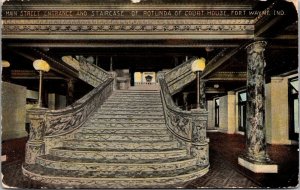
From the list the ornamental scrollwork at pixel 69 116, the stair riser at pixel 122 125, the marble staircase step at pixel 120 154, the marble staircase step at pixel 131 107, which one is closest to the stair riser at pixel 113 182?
the marble staircase step at pixel 120 154

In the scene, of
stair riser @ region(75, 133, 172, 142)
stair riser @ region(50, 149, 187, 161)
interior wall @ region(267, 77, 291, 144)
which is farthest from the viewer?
interior wall @ region(267, 77, 291, 144)

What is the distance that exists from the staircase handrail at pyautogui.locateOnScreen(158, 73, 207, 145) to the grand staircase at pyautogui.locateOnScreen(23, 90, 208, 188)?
0.22 meters

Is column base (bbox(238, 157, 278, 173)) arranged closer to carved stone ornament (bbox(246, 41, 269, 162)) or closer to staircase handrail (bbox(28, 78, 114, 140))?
carved stone ornament (bbox(246, 41, 269, 162))

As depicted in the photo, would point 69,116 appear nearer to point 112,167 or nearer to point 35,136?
point 35,136

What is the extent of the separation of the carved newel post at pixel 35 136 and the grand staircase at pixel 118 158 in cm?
19

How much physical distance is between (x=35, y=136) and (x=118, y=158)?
6.95ft

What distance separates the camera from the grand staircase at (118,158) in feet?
15.4

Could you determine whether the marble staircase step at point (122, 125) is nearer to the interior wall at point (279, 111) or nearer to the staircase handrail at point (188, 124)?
the staircase handrail at point (188, 124)

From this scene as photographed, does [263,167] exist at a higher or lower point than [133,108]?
lower

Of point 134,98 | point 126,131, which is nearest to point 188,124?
point 126,131

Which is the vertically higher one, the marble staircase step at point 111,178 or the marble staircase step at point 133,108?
the marble staircase step at point 133,108

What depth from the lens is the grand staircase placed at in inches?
184

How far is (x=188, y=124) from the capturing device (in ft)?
20.4

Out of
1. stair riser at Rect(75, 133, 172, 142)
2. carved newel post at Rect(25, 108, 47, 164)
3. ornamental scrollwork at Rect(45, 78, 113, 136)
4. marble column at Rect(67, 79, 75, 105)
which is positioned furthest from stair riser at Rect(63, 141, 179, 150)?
marble column at Rect(67, 79, 75, 105)
